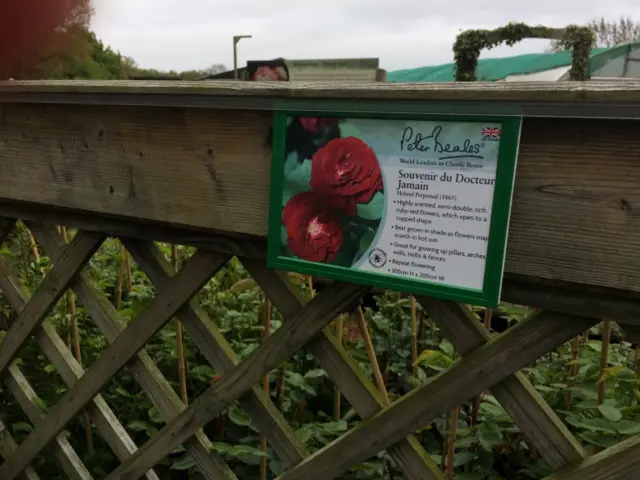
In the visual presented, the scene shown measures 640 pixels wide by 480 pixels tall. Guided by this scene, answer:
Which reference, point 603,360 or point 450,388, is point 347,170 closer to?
point 450,388

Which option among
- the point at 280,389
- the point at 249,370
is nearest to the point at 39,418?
the point at 280,389

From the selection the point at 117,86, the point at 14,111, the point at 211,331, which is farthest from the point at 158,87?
the point at 211,331

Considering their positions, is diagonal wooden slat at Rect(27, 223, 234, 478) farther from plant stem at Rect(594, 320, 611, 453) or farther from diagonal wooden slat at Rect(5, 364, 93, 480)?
plant stem at Rect(594, 320, 611, 453)

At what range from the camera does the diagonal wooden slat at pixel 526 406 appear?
1.12m

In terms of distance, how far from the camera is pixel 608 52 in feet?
19.8

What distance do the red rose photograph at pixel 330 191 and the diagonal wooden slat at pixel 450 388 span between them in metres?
0.30

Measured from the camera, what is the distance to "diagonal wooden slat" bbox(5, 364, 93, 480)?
2.01m

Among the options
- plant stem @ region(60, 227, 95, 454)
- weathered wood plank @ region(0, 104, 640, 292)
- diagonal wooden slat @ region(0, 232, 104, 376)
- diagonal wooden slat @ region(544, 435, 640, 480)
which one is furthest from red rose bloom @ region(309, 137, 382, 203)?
plant stem @ region(60, 227, 95, 454)

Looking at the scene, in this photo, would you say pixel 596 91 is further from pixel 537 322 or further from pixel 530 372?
pixel 530 372

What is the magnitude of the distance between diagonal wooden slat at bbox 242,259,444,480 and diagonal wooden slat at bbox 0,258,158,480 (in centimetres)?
84

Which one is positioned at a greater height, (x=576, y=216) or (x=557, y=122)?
(x=557, y=122)

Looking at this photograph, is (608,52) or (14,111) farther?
(608,52)

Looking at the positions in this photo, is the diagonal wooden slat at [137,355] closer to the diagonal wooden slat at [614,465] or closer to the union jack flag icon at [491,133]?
the diagonal wooden slat at [614,465]

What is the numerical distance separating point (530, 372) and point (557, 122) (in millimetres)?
1008
